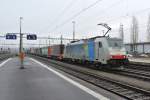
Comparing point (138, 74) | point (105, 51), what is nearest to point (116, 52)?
point (105, 51)

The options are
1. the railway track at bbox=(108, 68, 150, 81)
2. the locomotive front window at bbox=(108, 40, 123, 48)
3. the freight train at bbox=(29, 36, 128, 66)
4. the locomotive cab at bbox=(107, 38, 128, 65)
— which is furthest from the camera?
the locomotive front window at bbox=(108, 40, 123, 48)

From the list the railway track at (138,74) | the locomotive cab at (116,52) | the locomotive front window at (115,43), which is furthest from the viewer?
the locomotive front window at (115,43)

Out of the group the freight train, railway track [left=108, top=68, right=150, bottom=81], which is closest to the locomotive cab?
the freight train

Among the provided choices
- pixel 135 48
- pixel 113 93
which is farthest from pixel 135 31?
pixel 113 93

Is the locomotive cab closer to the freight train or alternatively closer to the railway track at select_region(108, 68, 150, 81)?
the freight train

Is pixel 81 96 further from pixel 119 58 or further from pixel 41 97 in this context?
pixel 119 58

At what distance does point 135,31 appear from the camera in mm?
92188

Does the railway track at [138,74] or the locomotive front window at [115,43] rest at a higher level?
the locomotive front window at [115,43]

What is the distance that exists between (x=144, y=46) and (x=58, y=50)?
37.4 m

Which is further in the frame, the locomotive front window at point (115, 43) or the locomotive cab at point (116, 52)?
the locomotive front window at point (115, 43)

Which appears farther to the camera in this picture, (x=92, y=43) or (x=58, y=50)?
(x=58, y=50)

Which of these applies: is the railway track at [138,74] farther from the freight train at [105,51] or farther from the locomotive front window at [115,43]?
the locomotive front window at [115,43]

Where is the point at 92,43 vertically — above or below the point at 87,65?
above

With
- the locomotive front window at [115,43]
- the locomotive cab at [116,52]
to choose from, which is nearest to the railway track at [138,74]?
the locomotive cab at [116,52]
